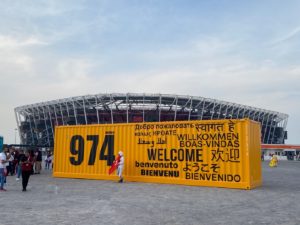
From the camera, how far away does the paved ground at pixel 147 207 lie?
26.9 ft

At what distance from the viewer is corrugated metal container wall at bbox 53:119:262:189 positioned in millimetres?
15805

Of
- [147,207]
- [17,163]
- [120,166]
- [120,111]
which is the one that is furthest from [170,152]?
[120,111]

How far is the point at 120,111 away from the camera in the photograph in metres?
74.8

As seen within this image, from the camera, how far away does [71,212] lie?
916 centimetres

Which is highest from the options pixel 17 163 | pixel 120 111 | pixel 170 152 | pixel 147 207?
pixel 120 111

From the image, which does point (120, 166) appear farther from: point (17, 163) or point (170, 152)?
point (17, 163)

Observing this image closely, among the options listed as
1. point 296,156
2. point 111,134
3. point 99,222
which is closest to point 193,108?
point 296,156

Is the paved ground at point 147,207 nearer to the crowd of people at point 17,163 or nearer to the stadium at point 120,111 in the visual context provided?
the crowd of people at point 17,163

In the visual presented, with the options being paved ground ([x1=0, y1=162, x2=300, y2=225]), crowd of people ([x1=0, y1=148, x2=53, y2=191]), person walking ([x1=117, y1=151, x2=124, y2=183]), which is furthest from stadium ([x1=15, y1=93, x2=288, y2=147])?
paved ground ([x1=0, y1=162, x2=300, y2=225])

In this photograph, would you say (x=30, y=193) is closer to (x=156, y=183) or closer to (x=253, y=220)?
(x=156, y=183)

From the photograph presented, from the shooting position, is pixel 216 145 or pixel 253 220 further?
pixel 216 145

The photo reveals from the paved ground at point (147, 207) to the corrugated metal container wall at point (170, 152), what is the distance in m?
2.38

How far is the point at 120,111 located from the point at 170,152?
5752 centimetres

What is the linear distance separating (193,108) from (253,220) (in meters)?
65.2
